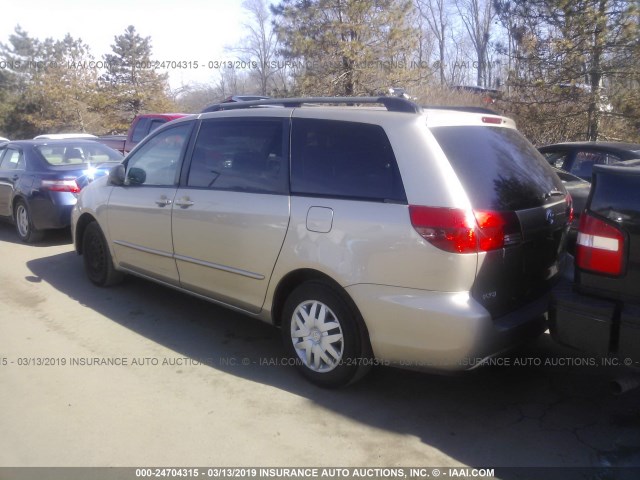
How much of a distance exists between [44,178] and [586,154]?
7233 mm

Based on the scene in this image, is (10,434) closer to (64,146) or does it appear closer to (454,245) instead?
(454,245)

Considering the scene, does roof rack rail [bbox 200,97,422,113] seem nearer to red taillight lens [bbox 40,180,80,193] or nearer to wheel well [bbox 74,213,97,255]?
wheel well [bbox 74,213,97,255]

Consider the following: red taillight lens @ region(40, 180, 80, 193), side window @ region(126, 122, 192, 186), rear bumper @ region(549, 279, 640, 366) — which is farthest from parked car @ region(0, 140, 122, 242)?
rear bumper @ region(549, 279, 640, 366)

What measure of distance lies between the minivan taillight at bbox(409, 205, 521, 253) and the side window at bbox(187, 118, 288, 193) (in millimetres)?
1099

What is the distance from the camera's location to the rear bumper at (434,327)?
3.20 meters

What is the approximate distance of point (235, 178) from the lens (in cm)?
433

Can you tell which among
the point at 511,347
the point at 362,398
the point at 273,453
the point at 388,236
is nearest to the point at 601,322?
the point at 511,347

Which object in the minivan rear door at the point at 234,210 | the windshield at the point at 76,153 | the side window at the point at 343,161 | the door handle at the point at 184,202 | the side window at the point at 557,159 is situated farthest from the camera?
the windshield at the point at 76,153

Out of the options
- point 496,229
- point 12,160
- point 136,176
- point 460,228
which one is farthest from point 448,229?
point 12,160

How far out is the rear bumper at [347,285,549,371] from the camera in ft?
10.5

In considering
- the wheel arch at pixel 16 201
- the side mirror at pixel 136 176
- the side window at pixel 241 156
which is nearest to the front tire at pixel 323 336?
the side window at pixel 241 156

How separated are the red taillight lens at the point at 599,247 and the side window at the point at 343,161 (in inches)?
38.7

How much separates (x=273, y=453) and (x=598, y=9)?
515 inches

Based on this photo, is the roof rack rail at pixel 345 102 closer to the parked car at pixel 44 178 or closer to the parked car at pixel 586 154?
the parked car at pixel 44 178
